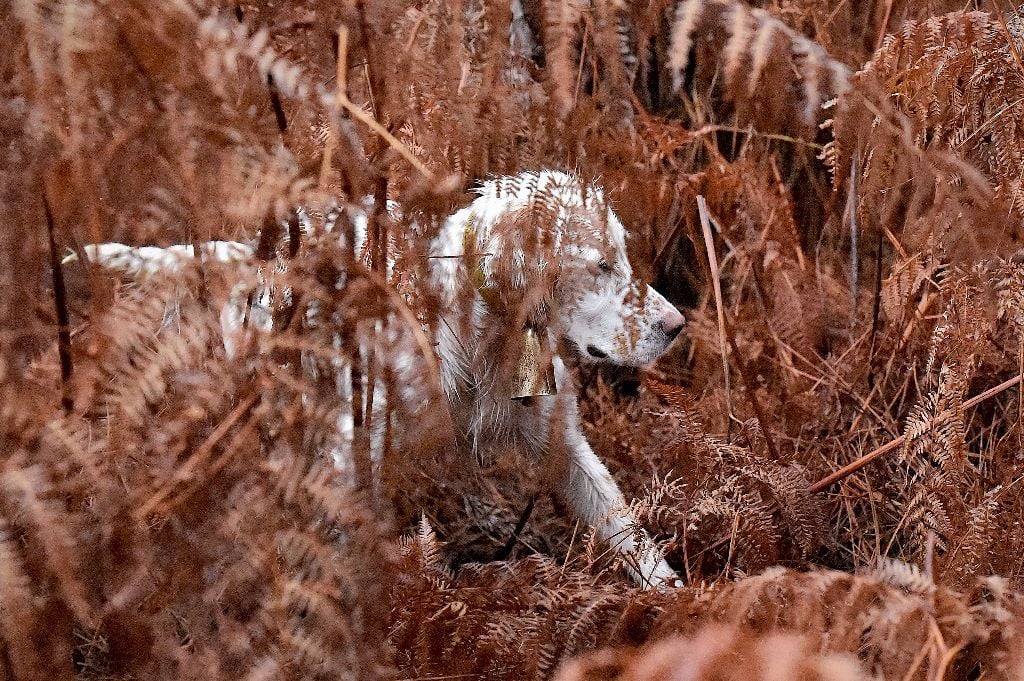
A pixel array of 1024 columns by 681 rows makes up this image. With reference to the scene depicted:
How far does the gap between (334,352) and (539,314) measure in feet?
2.53

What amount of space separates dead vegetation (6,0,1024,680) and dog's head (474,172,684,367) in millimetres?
78

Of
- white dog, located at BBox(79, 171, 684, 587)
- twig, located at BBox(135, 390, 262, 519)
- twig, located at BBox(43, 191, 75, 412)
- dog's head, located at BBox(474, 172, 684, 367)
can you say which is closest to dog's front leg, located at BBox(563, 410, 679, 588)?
white dog, located at BBox(79, 171, 684, 587)

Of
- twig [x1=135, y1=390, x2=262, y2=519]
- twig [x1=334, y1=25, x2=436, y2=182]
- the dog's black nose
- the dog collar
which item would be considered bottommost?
the dog's black nose

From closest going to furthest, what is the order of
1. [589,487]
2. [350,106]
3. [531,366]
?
1. [350,106]
2. [531,366]
3. [589,487]

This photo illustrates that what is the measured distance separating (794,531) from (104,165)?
1.31 metres

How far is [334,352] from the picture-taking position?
130cm

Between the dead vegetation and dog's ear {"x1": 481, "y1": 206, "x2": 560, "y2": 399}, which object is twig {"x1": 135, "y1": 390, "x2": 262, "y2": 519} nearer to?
the dead vegetation

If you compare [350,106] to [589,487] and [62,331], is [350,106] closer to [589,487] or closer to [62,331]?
[62,331]

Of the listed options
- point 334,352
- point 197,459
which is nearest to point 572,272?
point 334,352

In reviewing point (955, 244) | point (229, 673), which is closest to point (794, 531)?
point (955, 244)

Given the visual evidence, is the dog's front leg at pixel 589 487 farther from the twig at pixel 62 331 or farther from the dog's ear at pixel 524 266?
the twig at pixel 62 331

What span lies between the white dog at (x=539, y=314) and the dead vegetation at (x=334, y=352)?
0.28ft

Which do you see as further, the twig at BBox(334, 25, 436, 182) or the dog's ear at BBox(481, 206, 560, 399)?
the dog's ear at BBox(481, 206, 560, 399)

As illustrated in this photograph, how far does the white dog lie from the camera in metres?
1.57
